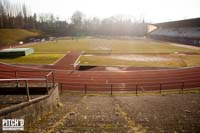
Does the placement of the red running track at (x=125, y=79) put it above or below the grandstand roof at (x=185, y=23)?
below

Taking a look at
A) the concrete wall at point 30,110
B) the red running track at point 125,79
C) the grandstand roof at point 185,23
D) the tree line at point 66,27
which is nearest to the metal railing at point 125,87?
the red running track at point 125,79

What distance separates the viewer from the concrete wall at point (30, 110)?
6.36 meters

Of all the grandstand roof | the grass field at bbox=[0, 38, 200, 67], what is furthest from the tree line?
the grass field at bbox=[0, 38, 200, 67]

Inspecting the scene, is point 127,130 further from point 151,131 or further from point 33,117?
point 33,117

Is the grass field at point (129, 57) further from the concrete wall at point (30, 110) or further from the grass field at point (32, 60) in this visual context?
the concrete wall at point (30, 110)

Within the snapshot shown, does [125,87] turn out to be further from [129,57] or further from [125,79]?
[129,57]

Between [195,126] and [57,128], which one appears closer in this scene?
[57,128]

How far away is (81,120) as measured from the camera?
8023 millimetres

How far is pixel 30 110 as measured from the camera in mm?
7324

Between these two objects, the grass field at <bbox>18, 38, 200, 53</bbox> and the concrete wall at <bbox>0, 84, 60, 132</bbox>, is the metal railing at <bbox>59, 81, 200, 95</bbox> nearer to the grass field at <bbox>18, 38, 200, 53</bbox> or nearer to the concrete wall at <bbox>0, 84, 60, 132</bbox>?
the concrete wall at <bbox>0, 84, 60, 132</bbox>

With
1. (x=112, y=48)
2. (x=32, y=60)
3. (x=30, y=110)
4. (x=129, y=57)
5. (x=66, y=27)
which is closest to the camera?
(x=30, y=110)

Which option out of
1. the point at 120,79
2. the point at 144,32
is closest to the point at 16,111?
the point at 120,79

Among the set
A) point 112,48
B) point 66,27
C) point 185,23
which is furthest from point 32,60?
point 66,27

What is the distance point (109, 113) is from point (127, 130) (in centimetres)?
237
